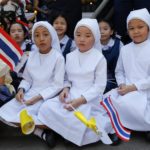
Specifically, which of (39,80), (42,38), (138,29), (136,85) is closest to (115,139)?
(136,85)

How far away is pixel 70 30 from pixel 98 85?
1310 mm

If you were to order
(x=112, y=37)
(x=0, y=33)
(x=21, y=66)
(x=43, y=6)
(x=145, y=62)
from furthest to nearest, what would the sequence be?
(x=43, y=6)
(x=112, y=37)
(x=21, y=66)
(x=145, y=62)
(x=0, y=33)

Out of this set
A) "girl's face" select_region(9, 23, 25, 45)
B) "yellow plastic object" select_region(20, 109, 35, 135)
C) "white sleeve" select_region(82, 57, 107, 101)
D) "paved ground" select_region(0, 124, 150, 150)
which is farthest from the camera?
"girl's face" select_region(9, 23, 25, 45)

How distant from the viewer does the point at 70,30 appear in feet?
17.2

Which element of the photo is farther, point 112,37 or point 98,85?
point 112,37

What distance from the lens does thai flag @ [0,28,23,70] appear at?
157 inches

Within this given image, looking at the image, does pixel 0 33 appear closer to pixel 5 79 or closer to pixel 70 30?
pixel 5 79

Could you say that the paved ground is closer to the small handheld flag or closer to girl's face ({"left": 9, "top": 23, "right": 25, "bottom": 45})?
the small handheld flag

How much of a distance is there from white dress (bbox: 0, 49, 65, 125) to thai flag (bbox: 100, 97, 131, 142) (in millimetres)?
552

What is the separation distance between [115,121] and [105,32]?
4.61 ft

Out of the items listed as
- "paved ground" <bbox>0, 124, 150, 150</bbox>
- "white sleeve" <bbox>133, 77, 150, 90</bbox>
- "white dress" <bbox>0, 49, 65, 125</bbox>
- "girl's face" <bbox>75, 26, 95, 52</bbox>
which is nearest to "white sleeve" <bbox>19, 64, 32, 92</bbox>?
"white dress" <bbox>0, 49, 65, 125</bbox>

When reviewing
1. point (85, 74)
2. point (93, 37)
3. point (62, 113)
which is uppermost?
point (93, 37)

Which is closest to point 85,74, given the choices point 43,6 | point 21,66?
point 21,66

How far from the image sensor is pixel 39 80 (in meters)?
4.38
